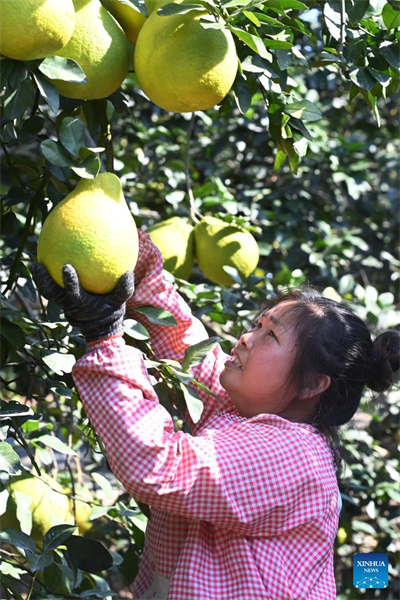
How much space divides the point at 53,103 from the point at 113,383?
37 cm

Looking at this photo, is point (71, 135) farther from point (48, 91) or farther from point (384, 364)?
point (384, 364)

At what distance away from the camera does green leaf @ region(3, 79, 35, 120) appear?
107 centimetres

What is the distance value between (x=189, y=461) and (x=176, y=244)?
2.58ft

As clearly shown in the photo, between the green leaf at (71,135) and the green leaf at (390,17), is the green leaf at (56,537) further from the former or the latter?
the green leaf at (390,17)

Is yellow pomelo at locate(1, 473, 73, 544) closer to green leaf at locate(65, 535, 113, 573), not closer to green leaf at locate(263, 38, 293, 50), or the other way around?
green leaf at locate(65, 535, 113, 573)

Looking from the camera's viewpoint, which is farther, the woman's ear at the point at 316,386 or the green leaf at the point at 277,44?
the woman's ear at the point at 316,386

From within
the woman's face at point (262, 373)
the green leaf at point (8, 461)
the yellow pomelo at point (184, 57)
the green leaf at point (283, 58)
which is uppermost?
the yellow pomelo at point (184, 57)

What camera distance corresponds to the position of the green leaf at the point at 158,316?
1.22 m

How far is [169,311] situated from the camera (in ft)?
4.61

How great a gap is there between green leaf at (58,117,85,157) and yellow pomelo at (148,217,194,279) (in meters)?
0.74

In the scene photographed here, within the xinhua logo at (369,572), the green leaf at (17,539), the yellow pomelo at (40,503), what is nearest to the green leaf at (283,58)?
the green leaf at (17,539)

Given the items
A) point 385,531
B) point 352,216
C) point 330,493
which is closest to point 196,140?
point 352,216

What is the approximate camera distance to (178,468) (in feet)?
3.83

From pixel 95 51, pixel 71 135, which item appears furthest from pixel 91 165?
pixel 95 51
